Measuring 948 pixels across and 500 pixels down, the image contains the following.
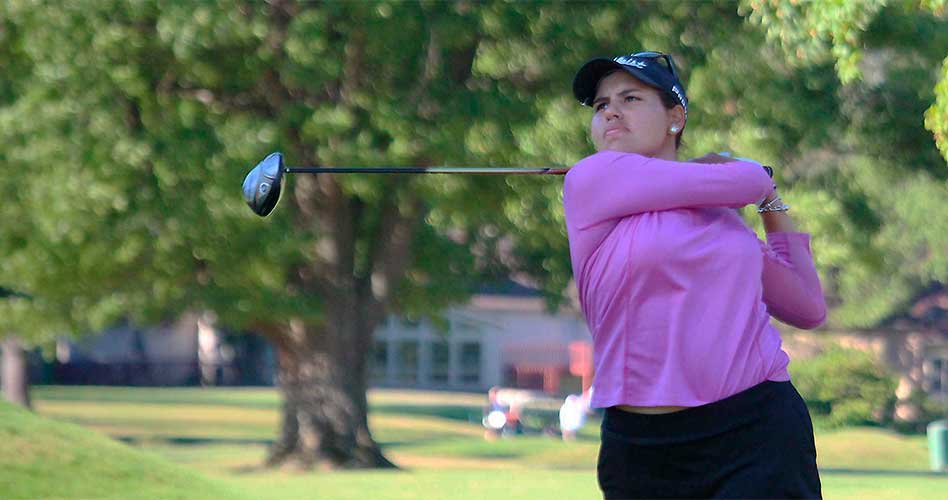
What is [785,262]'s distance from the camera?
398cm

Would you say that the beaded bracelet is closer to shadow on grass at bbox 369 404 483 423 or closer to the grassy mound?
the grassy mound

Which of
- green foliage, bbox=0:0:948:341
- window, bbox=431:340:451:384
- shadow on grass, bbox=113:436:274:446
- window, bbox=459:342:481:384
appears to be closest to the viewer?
green foliage, bbox=0:0:948:341

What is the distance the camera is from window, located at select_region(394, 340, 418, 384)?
64.2 metres

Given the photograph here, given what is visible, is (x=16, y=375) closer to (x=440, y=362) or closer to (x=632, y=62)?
(x=632, y=62)

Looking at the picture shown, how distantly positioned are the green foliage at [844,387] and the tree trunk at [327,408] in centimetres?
1674

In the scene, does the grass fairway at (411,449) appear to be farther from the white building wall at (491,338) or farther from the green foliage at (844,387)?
the white building wall at (491,338)

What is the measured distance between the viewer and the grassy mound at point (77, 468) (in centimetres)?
916

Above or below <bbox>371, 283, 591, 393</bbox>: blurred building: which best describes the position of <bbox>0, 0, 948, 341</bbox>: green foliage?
above

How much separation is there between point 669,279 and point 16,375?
32.5 meters

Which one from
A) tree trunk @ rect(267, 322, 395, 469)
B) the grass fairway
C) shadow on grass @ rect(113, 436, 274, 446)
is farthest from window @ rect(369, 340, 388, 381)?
tree trunk @ rect(267, 322, 395, 469)

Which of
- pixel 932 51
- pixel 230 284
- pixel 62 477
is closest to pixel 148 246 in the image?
pixel 230 284

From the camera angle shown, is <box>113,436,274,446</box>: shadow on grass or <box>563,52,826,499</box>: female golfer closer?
<box>563,52,826,499</box>: female golfer

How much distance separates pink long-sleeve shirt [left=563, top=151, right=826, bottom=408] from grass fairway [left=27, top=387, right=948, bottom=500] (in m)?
7.95

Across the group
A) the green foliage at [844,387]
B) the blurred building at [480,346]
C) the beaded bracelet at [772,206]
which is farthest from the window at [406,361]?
the beaded bracelet at [772,206]
